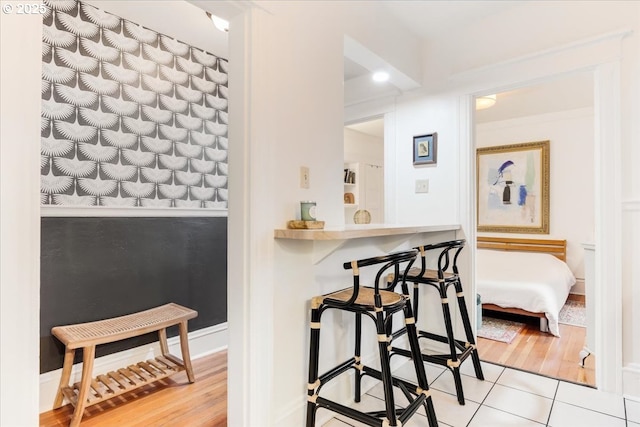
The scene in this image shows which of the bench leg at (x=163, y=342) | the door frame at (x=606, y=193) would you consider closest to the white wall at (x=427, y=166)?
the door frame at (x=606, y=193)

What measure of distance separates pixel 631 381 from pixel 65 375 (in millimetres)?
3353

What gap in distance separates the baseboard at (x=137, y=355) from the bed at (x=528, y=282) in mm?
2616

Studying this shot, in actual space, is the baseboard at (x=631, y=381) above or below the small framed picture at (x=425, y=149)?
below

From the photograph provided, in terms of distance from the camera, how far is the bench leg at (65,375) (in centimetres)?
197

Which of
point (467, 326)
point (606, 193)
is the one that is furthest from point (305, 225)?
point (606, 193)

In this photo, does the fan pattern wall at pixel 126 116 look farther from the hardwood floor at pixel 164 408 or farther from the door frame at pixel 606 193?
the door frame at pixel 606 193

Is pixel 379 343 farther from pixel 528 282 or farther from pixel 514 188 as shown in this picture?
pixel 514 188

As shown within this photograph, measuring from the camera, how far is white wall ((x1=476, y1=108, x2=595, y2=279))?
471cm

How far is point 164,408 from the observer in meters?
2.02

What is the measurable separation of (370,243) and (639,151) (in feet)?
5.47

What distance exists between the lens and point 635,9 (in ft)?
6.68

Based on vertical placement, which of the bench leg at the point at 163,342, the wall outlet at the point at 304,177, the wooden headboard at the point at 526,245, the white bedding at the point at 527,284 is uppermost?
the wall outlet at the point at 304,177

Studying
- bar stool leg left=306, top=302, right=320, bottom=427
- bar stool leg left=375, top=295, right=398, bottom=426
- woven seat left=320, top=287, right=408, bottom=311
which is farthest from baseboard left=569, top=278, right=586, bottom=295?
bar stool leg left=306, top=302, right=320, bottom=427

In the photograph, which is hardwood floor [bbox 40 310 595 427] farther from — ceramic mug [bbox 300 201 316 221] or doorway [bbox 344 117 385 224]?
doorway [bbox 344 117 385 224]
